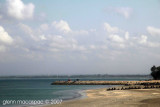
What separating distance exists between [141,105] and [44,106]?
1313 cm

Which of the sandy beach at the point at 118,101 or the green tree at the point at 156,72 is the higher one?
the green tree at the point at 156,72

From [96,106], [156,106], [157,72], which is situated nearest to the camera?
[156,106]

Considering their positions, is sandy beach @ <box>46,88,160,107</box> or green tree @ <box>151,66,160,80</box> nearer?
sandy beach @ <box>46,88,160,107</box>

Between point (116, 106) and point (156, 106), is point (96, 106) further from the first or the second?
point (156, 106)

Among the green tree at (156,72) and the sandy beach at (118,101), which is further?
the green tree at (156,72)

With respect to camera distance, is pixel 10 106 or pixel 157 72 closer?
pixel 10 106

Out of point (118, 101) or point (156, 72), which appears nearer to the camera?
point (118, 101)

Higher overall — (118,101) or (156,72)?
(156,72)

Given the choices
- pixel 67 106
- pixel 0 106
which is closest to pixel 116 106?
pixel 67 106

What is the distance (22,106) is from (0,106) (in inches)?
154

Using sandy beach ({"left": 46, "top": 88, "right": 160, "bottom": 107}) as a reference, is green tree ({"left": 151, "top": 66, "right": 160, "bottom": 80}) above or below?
above

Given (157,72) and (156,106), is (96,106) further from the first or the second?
(157,72)

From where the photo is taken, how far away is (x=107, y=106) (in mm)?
31141

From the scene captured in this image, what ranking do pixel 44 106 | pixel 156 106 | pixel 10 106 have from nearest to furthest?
pixel 156 106 < pixel 44 106 < pixel 10 106
